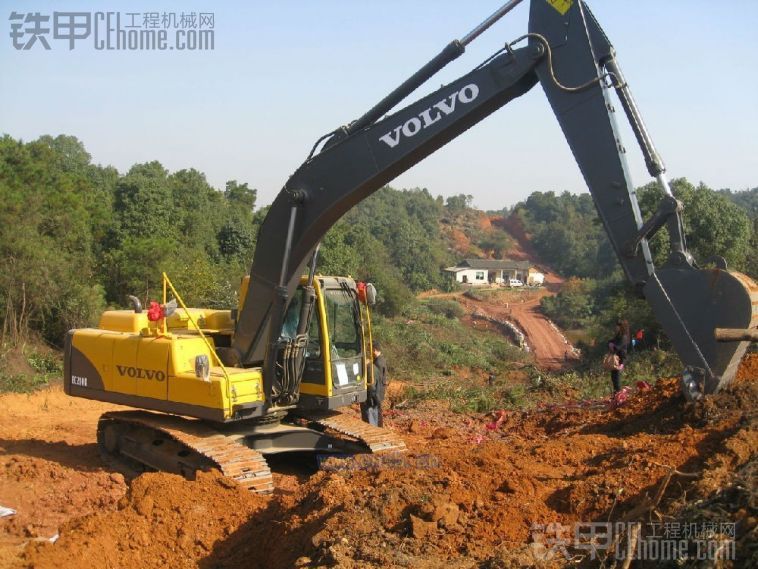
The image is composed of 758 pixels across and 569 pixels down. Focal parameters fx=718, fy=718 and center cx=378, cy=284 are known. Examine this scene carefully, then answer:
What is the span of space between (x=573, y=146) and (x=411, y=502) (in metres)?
3.69

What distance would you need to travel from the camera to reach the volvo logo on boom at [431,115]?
703cm

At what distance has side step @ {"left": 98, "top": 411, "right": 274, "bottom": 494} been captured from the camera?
745 centimetres

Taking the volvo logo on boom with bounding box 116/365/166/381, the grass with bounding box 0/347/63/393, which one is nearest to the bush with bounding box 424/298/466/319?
the grass with bounding box 0/347/63/393

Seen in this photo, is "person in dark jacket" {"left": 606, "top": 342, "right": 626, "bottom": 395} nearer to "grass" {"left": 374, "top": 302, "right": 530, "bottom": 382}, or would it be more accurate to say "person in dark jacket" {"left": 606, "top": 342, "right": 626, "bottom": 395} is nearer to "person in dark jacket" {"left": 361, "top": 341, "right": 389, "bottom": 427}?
"person in dark jacket" {"left": 361, "top": 341, "right": 389, "bottom": 427}

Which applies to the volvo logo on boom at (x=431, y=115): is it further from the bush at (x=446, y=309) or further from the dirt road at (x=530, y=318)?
the bush at (x=446, y=309)

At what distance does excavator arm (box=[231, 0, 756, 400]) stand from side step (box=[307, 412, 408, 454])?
2.71 meters

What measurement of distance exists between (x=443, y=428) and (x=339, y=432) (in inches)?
92.9

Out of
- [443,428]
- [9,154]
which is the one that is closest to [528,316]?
[9,154]

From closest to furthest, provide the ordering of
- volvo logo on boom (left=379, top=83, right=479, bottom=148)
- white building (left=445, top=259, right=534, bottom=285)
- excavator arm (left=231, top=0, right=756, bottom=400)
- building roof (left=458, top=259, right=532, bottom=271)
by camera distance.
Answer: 1. excavator arm (left=231, top=0, right=756, bottom=400)
2. volvo logo on boom (left=379, top=83, right=479, bottom=148)
3. white building (left=445, top=259, right=534, bottom=285)
4. building roof (left=458, top=259, right=532, bottom=271)

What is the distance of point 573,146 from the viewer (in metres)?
6.89

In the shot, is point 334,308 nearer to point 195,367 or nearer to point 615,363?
point 195,367

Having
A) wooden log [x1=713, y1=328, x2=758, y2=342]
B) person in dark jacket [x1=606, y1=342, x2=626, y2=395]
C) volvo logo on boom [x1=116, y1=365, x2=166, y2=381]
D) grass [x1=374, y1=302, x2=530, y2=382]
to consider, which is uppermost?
wooden log [x1=713, y1=328, x2=758, y2=342]

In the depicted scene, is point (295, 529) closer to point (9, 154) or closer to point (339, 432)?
point (339, 432)

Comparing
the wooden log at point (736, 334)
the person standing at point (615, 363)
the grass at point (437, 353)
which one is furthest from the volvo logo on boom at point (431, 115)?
the grass at point (437, 353)
